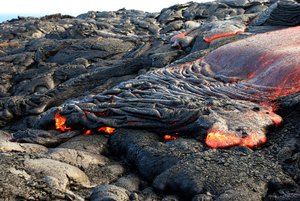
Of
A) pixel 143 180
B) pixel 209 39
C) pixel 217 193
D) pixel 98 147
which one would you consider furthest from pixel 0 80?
pixel 217 193

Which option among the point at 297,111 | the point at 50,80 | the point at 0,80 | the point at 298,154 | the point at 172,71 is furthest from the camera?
the point at 0,80

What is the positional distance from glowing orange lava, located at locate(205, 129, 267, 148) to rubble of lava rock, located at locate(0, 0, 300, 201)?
2 centimetres

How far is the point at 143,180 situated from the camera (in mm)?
5957

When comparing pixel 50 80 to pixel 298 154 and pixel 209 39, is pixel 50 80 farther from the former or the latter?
pixel 298 154

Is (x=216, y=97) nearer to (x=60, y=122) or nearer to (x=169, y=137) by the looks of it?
(x=169, y=137)

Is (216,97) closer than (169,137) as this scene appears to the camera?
No

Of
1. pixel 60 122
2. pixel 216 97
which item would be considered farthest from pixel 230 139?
pixel 60 122

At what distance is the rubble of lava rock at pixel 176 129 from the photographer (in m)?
5.20

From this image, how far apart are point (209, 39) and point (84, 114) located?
6128mm

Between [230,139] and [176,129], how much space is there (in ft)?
3.47

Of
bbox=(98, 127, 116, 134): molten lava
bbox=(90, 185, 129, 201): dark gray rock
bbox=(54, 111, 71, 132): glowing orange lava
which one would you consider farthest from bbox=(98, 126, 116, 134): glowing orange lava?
bbox=(90, 185, 129, 201): dark gray rock

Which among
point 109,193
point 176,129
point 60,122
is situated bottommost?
point 60,122

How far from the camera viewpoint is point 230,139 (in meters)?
6.26

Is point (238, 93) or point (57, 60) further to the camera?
point (57, 60)
